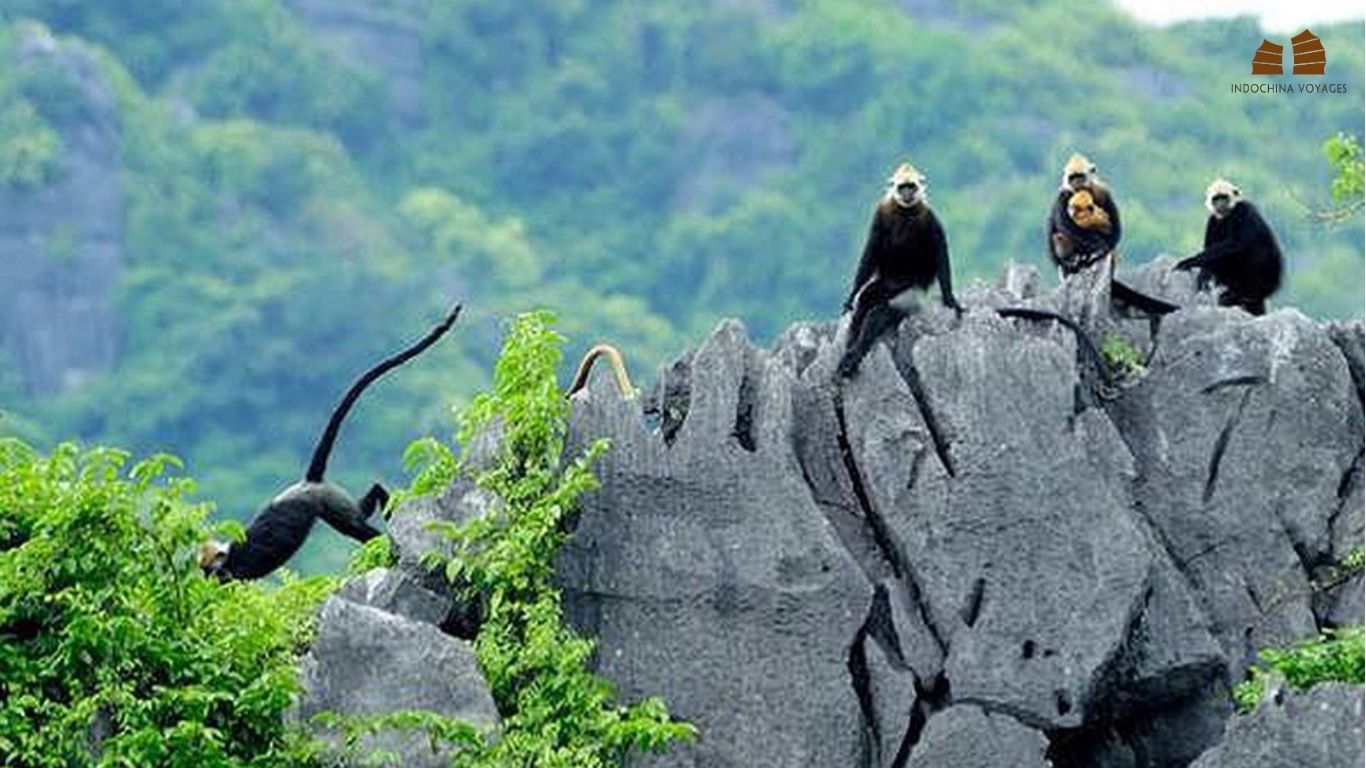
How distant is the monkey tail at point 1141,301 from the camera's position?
1998cm

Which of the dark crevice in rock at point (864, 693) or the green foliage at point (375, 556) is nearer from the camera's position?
the dark crevice in rock at point (864, 693)

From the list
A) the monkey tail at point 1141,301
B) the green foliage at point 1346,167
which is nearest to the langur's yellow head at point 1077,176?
the monkey tail at point 1141,301

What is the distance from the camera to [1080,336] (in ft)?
62.4

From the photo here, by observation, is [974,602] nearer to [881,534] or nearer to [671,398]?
[881,534]

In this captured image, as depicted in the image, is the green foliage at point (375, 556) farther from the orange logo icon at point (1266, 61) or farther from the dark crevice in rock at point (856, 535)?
the orange logo icon at point (1266, 61)

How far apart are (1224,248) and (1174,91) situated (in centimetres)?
7179

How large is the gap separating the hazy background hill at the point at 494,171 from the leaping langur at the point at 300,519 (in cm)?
4934


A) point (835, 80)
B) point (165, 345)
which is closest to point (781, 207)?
point (835, 80)

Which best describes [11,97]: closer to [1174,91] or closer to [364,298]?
[364,298]

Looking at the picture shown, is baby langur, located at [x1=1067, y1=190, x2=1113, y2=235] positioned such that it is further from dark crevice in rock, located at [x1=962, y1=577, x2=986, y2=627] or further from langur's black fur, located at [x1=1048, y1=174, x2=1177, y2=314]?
dark crevice in rock, located at [x1=962, y1=577, x2=986, y2=627]

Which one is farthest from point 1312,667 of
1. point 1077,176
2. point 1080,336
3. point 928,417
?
point 1077,176

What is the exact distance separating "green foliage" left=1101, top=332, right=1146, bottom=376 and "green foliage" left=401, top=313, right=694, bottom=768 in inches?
102

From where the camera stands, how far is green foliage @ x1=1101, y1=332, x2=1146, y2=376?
63.4 feet

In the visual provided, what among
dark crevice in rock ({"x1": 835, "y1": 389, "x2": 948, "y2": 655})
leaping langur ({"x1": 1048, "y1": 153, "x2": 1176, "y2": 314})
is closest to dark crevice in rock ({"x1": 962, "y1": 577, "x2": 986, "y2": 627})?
dark crevice in rock ({"x1": 835, "y1": 389, "x2": 948, "y2": 655})
